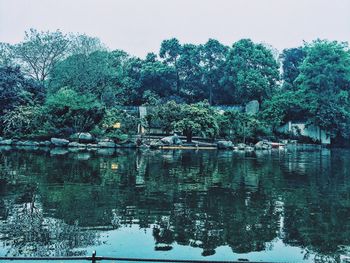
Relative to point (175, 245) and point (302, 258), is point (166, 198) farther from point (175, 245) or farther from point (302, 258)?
point (302, 258)

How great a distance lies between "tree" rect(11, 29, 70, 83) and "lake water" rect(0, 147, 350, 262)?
27855 mm

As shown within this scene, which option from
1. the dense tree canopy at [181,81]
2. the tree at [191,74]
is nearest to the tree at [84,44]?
the dense tree canopy at [181,81]

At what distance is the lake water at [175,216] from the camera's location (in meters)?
5.49

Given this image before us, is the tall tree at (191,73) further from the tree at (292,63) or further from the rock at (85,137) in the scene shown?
the rock at (85,137)

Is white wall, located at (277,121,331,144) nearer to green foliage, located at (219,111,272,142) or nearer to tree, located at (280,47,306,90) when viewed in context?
green foliage, located at (219,111,272,142)

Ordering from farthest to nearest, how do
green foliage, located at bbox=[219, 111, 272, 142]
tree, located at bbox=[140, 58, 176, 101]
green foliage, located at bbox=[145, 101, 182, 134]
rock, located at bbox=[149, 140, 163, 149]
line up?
tree, located at bbox=[140, 58, 176, 101] < green foliage, located at bbox=[219, 111, 272, 142] < green foliage, located at bbox=[145, 101, 182, 134] < rock, located at bbox=[149, 140, 163, 149]

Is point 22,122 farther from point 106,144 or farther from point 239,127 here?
point 239,127

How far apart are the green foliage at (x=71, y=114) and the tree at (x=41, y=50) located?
38.5 feet

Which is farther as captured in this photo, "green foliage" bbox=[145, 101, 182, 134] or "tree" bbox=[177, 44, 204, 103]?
"tree" bbox=[177, 44, 204, 103]

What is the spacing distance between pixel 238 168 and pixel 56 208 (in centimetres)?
932

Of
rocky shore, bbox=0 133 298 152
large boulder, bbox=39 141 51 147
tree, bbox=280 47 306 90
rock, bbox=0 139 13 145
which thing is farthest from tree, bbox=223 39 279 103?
rock, bbox=0 139 13 145

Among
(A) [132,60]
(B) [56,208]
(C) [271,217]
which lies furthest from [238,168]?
(A) [132,60]

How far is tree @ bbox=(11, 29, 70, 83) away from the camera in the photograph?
37.7 metres

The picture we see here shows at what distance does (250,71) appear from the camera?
37.9 m
